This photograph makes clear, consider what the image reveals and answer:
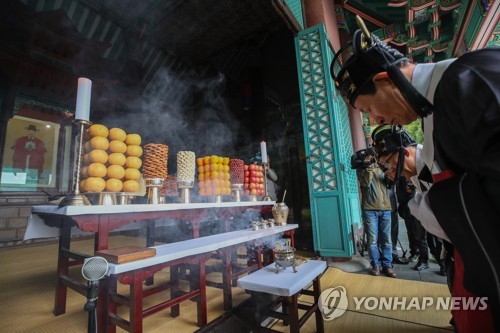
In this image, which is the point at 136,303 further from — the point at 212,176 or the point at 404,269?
the point at 404,269

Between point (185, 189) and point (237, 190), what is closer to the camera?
point (185, 189)

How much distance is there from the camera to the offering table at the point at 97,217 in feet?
5.72

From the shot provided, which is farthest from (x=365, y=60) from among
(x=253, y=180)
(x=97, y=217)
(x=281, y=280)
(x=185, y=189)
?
(x=253, y=180)

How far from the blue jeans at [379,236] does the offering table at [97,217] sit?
238 centimetres

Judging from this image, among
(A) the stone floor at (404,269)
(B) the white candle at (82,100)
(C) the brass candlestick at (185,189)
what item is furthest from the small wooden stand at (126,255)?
(A) the stone floor at (404,269)

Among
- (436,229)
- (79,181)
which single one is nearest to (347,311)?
(436,229)

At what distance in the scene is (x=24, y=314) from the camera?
2377 mm

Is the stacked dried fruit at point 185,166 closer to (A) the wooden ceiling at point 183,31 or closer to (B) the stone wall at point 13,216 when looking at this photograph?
(A) the wooden ceiling at point 183,31

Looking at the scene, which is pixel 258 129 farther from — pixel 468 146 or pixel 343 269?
pixel 468 146

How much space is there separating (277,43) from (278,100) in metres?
2.07

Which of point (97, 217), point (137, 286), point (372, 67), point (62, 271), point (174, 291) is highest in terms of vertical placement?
point (372, 67)

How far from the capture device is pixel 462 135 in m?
0.78

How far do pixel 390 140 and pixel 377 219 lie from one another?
9.51 feet

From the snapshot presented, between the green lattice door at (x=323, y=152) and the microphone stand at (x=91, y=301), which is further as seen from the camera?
the green lattice door at (x=323, y=152)
